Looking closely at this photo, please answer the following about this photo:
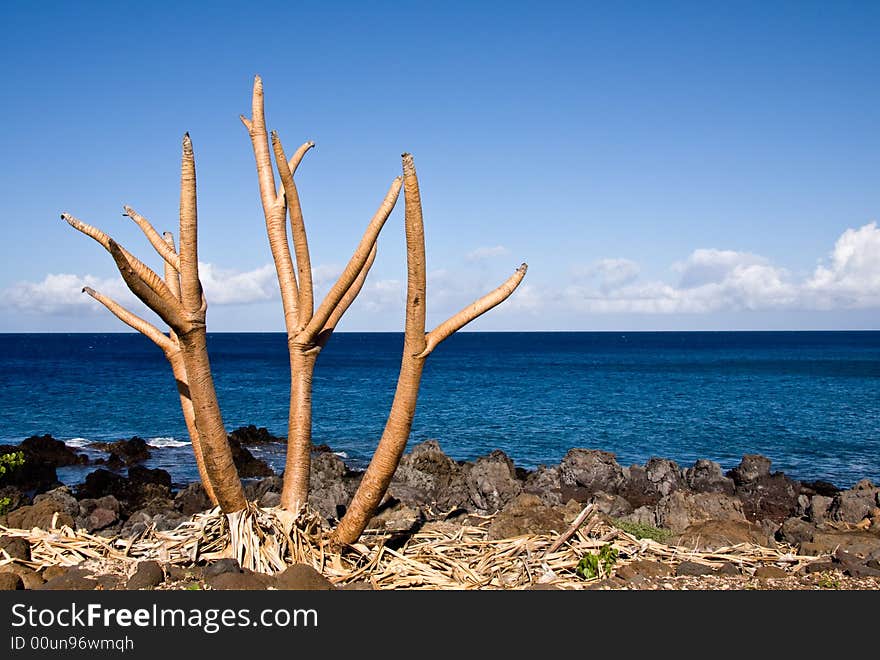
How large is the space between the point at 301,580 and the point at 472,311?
289cm

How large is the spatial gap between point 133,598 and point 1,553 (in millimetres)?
2426

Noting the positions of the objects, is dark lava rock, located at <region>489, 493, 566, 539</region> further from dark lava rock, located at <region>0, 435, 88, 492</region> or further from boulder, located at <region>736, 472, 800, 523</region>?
dark lava rock, located at <region>0, 435, 88, 492</region>

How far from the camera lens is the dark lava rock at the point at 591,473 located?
18688 millimetres

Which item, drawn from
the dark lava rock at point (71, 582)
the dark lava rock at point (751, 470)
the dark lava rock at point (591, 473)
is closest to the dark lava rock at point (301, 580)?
the dark lava rock at point (71, 582)

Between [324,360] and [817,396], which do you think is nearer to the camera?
[817,396]

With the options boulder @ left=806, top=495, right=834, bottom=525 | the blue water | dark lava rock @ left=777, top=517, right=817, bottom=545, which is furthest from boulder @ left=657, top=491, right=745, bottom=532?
the blue water

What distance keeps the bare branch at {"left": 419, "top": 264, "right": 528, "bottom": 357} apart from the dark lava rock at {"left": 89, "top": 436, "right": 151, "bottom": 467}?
21446 mm

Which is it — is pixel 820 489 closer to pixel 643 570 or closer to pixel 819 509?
pixel 819 509

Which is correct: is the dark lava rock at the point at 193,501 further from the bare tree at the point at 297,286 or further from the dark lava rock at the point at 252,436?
the dark lava rock at the point at 252,436

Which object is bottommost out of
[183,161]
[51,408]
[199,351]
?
[51,408]

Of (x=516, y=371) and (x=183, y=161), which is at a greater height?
(x=183, y=161)

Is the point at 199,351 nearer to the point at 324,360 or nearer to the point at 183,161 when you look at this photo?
the point at 183,161

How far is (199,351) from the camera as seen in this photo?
22.1 ft

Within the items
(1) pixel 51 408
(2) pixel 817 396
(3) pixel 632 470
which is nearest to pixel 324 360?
(1) pixel 51 408
